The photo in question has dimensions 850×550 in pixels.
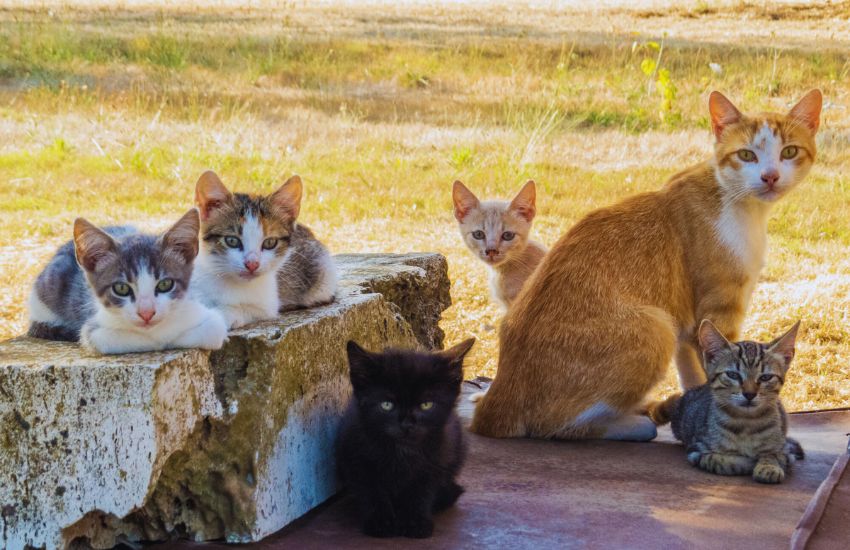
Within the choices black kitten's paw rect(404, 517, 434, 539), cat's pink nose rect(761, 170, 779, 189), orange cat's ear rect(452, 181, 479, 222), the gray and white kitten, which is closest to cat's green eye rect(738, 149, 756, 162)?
cat's pink nose rect(761, 170, 779, 189)

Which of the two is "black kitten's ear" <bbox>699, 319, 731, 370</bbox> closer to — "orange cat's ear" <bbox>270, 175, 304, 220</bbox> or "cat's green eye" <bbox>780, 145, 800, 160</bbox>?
"cat's green eye" <bbox>780, 145, 800, 160</bbox>

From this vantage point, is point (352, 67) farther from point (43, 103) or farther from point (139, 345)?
point (139, 345)

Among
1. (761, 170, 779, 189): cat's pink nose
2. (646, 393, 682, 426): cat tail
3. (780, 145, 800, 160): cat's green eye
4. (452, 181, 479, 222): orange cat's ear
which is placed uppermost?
(780, 145, 800, 160): cat's green eye

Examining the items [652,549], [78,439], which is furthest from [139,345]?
[652,549]

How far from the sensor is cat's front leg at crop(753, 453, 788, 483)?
4082 millimetres

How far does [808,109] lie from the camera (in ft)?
15.5

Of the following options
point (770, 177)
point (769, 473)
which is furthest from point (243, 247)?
point (770, 177)

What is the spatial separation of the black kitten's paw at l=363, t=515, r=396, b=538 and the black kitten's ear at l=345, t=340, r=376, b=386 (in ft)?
1.56

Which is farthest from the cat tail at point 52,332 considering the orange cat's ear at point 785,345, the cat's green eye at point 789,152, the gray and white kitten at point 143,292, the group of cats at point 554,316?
the cat's green eye at point 789,152

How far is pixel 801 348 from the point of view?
6664 millimetres

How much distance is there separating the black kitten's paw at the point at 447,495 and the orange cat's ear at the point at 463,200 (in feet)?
8.23

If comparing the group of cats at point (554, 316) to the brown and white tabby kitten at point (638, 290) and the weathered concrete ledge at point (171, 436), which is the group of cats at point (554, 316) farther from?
the weathered concrete ledge at point (171, 436)

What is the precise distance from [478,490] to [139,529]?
4.19ft

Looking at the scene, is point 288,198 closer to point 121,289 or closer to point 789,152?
point 121,289
